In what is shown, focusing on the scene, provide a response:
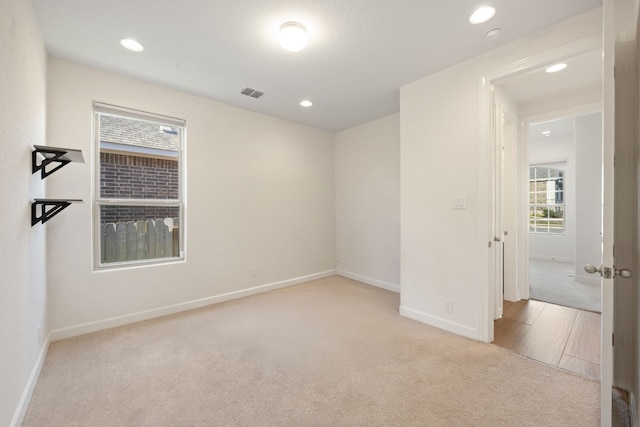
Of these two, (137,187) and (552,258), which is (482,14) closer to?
(137,187)

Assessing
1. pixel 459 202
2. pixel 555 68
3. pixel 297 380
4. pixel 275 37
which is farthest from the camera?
pixel 459 202

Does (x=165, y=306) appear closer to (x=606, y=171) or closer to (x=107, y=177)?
(x=107, y=177)

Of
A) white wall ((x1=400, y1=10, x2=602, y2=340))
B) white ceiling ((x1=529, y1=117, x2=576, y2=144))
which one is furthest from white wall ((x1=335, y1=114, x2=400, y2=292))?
white ceiling ((x1=529, y1=117, x2=576, y2=144))

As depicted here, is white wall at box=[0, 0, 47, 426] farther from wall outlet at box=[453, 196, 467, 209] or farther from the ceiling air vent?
wall outlet at box=[453, 196, 467, 209]

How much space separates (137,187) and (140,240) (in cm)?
62

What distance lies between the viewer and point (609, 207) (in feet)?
4.73

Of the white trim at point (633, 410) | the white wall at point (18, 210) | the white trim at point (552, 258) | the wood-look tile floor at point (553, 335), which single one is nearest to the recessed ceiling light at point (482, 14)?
the white trim at point (633, 410)

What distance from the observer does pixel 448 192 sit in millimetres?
2826

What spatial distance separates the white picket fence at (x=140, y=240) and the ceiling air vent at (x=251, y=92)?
182 centimetres

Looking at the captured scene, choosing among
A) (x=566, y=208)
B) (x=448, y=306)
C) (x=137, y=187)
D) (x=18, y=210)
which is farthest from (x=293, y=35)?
(x=566, y=208)

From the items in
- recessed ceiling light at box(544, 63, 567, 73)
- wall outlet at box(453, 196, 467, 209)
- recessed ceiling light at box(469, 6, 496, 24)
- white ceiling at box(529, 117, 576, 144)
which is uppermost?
white ceiling at box(529, 117, 576, 144)

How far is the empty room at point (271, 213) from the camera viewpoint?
68.4 inches

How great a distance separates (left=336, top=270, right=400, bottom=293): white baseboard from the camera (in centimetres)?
427

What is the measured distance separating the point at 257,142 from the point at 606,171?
3759mm
